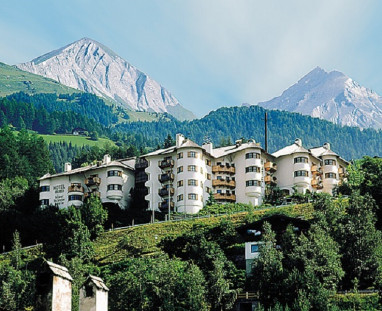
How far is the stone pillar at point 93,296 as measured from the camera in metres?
17.9

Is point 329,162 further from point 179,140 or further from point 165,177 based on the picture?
point 165,177

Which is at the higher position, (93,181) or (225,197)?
(93,181)

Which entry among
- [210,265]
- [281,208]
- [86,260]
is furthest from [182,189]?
[210,265]

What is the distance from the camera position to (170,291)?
212 ft

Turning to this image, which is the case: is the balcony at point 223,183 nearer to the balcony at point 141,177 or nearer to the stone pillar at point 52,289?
the balcony at point 141,177

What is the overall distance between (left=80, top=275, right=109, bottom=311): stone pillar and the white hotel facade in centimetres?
9269

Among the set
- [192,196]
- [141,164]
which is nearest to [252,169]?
[192,196]

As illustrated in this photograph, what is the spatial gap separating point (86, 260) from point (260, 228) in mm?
23323

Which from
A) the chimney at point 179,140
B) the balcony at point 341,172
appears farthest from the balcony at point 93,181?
the balcony at point 341,172

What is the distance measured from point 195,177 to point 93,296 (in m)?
96.4

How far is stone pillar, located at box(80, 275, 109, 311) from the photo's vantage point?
17.9 m

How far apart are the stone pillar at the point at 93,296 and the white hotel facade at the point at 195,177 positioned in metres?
92.7

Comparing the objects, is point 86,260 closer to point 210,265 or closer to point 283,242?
point 210,265

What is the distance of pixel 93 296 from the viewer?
59.3 feet
